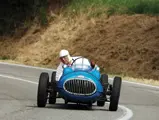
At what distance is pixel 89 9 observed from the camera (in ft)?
134

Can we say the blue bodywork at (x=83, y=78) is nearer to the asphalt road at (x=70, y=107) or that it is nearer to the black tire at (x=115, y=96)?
the asphalt road at (x=70, y=107)

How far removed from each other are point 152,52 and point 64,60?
54.7 ft

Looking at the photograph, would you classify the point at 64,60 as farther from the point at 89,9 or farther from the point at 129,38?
the point at 89,9

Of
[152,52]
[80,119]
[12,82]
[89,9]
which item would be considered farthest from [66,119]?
[89,9]

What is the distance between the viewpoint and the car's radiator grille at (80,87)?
42.4 ft

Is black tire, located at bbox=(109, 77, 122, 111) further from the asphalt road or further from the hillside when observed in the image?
the hillside

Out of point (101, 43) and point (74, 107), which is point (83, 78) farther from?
point (101, 43)

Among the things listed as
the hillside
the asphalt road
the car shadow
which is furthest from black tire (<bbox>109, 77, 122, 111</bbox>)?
the hillside

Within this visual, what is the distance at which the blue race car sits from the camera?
42.5 feet

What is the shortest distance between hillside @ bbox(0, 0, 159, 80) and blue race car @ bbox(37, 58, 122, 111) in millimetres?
13915

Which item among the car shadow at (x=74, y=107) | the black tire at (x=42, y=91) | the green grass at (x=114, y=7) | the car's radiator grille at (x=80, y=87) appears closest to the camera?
the car's radiator grille at (x=80, y=87)

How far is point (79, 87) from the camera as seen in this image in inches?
510

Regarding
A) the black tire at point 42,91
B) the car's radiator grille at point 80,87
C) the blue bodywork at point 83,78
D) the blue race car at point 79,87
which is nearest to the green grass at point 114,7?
the blue race car at point 79,87

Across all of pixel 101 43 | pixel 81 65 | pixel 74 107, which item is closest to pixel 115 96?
pixel 81 65
